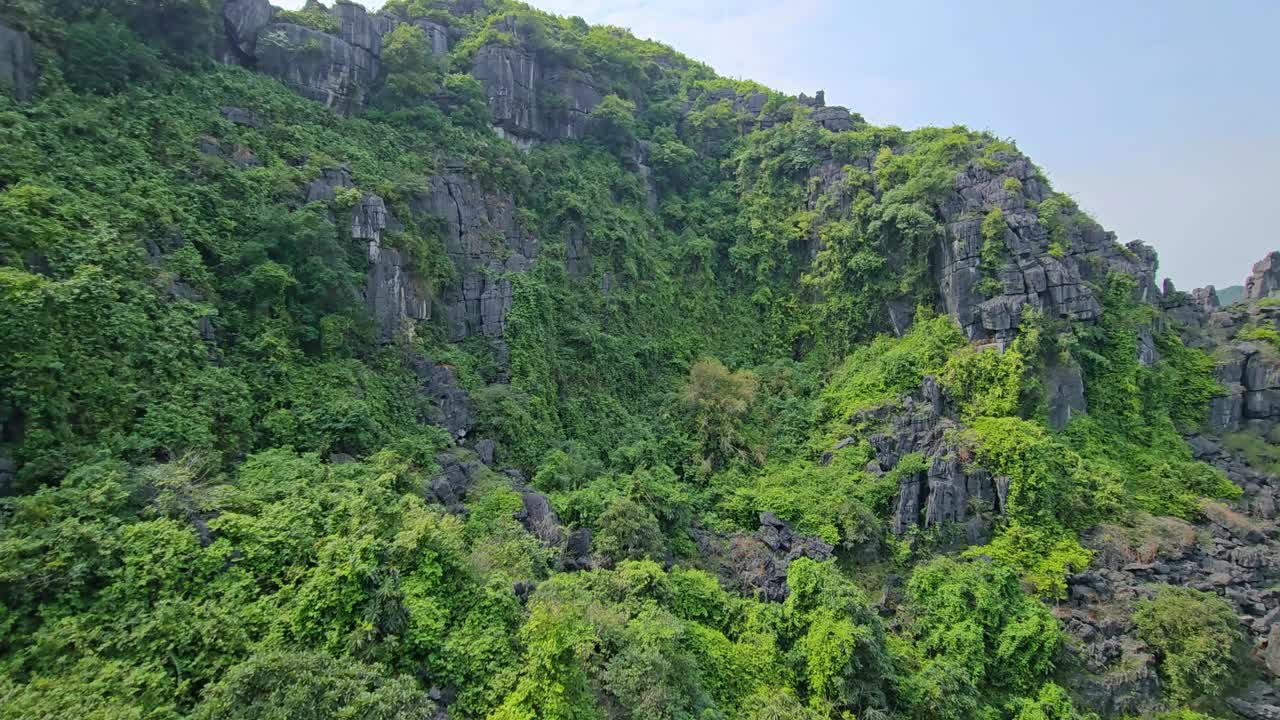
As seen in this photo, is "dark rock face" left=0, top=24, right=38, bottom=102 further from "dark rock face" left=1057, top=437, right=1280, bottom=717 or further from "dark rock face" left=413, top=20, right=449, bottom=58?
"dark rock face" left=1057, top=437, right=1280, bottom=717

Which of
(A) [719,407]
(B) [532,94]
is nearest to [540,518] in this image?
(A) [719,407]

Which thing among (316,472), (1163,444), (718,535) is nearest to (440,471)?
(316,472)

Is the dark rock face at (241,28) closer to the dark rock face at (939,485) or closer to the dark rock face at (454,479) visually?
the dark rock face at (454,479)

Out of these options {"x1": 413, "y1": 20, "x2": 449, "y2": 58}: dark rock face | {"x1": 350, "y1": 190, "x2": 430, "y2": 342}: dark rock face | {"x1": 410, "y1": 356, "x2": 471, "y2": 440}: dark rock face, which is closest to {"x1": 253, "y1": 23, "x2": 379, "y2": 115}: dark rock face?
{"x1": 413, "y1": 20, "x2": 449, "y2": 58}: dark rock face

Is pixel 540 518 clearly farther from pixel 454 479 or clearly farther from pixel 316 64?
pixel 316 64

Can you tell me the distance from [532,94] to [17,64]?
60.7ft

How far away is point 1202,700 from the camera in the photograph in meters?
15.1

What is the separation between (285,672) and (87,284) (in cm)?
917

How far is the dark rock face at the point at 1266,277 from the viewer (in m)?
30.2

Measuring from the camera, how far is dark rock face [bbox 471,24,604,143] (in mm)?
29594

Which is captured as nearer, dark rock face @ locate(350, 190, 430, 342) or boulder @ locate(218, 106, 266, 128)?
dark rock face @ locate(350, 190, 430, 342)

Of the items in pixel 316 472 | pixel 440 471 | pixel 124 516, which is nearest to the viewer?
pixel 124 516

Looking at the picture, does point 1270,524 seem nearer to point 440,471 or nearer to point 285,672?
point 440,471

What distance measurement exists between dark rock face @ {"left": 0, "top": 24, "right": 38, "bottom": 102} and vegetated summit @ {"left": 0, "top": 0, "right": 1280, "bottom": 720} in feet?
0.44
